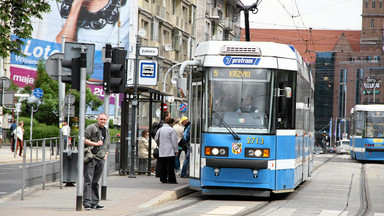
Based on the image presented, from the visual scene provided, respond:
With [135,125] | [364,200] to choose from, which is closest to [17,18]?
[135,125]

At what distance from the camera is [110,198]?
48.3ft

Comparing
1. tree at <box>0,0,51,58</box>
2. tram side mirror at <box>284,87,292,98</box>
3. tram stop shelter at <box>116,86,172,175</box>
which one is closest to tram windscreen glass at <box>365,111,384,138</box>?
tram stop shelter at <box>116,86,172,175</box>

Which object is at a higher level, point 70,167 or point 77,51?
point 77,51

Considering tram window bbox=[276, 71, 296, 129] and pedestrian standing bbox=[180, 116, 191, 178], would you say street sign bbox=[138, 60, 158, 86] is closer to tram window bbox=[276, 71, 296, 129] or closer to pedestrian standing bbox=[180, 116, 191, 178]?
pedestrian standing bbox=[180, 116, 191, 178]

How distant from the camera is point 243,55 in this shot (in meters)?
15.7

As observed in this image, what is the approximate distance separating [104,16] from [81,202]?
162ft

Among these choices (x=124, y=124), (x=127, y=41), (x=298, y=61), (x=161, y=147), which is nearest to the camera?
(x=298, y=61)

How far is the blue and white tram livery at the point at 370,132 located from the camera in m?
38.3

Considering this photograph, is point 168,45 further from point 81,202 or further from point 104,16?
point 81,202

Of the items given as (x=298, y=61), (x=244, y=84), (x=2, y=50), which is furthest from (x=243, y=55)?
(x=2, y=50)

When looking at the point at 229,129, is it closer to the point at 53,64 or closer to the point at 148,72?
the point at 53,64

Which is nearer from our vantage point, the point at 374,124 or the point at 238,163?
the point at 238,163

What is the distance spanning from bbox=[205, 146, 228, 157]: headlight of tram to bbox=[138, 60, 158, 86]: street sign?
210 inches

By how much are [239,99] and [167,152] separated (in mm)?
3853
